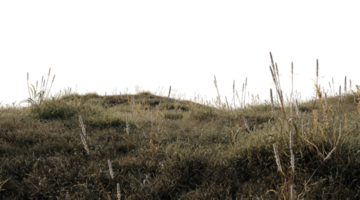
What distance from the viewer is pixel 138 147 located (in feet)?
12.9

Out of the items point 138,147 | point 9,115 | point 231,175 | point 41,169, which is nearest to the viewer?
point 231,175

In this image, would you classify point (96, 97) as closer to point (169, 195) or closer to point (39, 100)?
point (39, 100)

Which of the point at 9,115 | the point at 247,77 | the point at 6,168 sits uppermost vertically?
the point at 247,77

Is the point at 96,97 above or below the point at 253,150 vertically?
above

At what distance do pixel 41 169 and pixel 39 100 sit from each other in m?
3.01

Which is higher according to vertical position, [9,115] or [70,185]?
[9,115]

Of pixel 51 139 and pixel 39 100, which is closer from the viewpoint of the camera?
pixel 51 139

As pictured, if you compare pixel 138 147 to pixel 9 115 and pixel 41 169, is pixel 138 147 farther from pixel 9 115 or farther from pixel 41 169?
pixel 9 115

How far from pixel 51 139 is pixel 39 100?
2156 mm

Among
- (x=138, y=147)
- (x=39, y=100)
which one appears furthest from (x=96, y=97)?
(x=138, y=147)

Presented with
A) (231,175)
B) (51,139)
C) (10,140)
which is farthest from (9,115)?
(231,175)

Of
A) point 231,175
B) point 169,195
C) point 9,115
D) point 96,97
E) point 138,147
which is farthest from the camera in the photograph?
point 96,97

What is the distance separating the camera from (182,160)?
3402 millimetres

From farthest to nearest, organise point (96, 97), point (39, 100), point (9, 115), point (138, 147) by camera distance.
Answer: point (96, 97)
point (39, 100)
point (9, 115)
point (138, 147)
